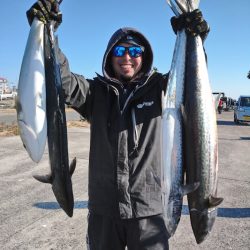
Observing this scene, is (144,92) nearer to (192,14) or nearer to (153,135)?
(153,135)

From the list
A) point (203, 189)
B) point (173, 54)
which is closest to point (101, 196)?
point (203, 189)

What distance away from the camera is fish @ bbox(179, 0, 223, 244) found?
2746 mm

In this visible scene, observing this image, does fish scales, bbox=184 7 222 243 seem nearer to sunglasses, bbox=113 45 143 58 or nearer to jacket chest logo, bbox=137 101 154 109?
jacket chest logo, bbox=137 101 154 109

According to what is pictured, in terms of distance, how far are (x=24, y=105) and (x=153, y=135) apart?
1.02 metres

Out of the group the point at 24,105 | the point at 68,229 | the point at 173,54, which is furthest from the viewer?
the point at 68,229

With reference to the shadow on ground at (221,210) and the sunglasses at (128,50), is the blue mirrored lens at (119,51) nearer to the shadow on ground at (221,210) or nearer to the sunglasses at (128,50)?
the sunglasses at (128,50)

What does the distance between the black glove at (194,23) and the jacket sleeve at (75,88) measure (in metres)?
0.90

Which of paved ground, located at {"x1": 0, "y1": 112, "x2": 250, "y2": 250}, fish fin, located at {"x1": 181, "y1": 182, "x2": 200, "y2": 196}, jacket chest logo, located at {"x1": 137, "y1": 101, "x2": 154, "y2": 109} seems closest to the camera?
fish fin, located at {"x1": 181, "y1": 182, "x2": 200, "y2": 196}

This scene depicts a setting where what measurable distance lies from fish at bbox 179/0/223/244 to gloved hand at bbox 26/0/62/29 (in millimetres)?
1037

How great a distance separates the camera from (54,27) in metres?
2.83

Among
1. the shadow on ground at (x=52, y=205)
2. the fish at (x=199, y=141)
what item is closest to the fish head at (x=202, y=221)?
the fish at (x=199, y=141)

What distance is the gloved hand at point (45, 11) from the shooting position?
270 cm

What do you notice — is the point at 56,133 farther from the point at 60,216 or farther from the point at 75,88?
the point at 60,216

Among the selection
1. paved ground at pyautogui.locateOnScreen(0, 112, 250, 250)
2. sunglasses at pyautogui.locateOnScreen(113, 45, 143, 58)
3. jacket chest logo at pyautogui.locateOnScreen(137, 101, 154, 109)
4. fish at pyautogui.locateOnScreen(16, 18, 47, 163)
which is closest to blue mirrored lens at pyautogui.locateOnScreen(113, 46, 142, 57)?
sunglasses at pyautogui.locateOnScreen(113, 45, 143, 58)
